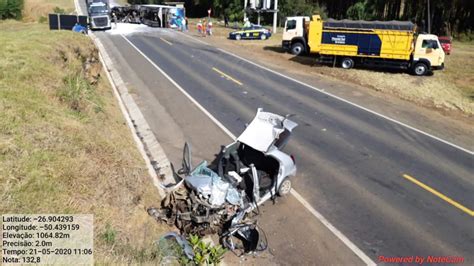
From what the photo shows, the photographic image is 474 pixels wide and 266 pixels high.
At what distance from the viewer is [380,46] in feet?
89.9

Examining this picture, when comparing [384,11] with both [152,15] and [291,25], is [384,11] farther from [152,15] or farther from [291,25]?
[152,15]

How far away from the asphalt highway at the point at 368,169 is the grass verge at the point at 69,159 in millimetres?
4206

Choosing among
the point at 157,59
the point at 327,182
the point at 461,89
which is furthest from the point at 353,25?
the point at 327,182

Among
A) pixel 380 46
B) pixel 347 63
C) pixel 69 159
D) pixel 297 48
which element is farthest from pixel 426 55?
pixel 69 159

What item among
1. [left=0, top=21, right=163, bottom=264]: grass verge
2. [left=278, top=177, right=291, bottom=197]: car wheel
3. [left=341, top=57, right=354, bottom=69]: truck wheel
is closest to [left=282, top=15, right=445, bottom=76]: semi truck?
[left=341, top=57, right=354, bottom=69]: truck wheel

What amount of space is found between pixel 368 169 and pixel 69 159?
8725 millimetres

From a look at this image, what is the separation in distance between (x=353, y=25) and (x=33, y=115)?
2359 centimetres

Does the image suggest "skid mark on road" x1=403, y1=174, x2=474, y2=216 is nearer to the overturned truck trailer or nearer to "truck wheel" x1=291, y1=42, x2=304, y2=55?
"truck wheel" x1=291, y1=42, x2=304, y2=55

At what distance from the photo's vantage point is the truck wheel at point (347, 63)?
28.7 metres

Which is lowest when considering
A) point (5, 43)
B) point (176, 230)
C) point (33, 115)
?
point (176, 230)

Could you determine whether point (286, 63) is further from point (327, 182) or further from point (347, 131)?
point (327, 182)

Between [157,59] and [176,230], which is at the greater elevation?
[157,59]

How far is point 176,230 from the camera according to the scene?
8.78 metres

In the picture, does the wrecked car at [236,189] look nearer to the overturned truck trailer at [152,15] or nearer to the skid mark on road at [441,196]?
the skid mark on road at [441,196]
